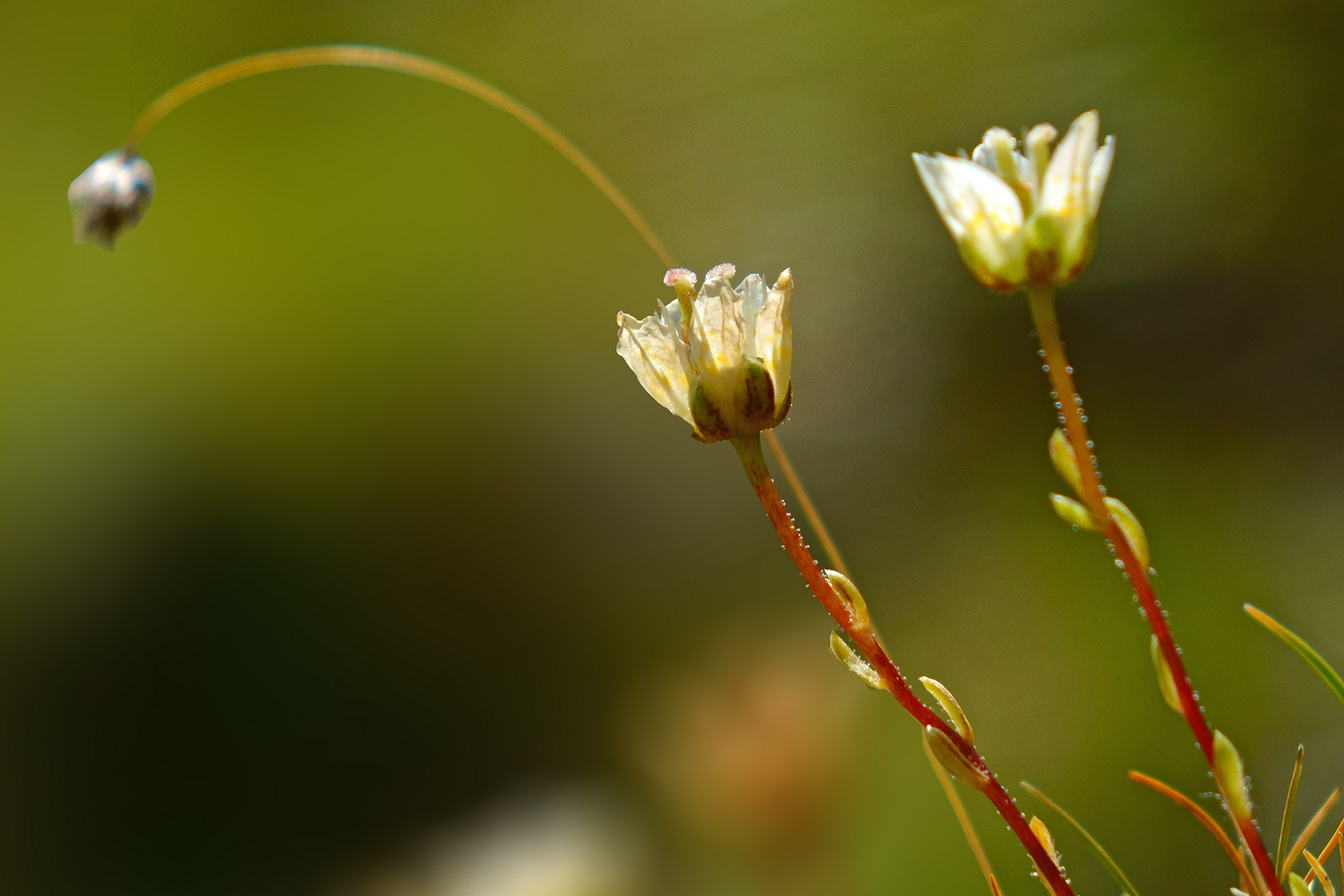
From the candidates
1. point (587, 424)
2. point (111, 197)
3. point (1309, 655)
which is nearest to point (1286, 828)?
point (1309, 655)

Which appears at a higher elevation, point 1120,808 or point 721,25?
point 721,25

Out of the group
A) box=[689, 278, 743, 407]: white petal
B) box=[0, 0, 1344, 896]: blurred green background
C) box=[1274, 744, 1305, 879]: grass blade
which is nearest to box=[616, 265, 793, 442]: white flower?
box=[689, 278, 743, 407]: white petal

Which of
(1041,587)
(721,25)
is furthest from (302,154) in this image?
(1041,587)

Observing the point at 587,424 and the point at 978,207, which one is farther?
the point at 587,424

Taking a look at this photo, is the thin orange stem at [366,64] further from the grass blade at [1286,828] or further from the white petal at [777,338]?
the grass blade at [1286,828]

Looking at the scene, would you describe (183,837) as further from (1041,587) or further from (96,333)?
(1041,587)

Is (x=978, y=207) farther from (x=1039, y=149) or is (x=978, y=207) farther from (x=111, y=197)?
(x=111, y=197)

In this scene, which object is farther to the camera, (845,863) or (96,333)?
(96,333)

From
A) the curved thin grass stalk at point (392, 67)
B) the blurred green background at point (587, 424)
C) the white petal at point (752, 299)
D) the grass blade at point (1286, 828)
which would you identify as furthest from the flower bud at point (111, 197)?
the blurred green background at point (587, 424)
